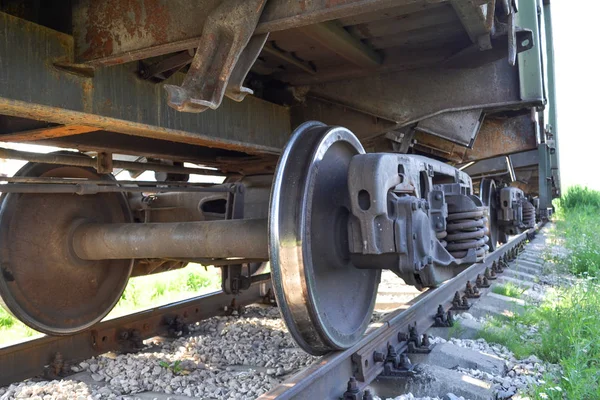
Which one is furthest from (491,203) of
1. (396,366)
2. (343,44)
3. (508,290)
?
(343,44)

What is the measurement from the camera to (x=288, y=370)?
2.86 metres

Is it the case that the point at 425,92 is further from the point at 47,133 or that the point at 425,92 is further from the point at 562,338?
the point at 47,133

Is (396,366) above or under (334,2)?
under

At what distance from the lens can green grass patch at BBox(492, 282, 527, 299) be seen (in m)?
4.73

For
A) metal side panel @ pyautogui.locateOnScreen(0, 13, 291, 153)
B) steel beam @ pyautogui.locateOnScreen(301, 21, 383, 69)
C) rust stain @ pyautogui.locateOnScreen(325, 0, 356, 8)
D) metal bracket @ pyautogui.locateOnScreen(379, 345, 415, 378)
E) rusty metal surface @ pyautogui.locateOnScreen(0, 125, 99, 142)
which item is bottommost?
metal bracket @ pyautogui.locateOnScreen(379, 345, 415, 378)

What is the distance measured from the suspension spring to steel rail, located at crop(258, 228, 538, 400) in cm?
57

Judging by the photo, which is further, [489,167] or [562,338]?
[489,167]

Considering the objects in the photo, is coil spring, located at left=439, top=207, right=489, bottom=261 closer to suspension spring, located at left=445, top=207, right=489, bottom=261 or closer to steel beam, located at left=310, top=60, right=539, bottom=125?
suspension spring, located at left=445, top=207, right=489, bottom=261

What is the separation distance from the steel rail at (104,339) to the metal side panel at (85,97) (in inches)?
56.9

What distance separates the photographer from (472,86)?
10.8ft

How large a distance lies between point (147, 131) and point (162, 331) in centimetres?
185

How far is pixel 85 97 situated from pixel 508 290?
4.03 meters

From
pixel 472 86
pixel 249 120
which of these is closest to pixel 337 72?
pixel 249 120

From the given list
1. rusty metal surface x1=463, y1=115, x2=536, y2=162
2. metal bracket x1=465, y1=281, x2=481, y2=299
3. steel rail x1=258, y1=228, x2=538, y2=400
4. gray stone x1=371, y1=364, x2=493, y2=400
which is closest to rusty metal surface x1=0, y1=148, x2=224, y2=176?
steel rail x1=258, y1=228, x2=538, y2=400
